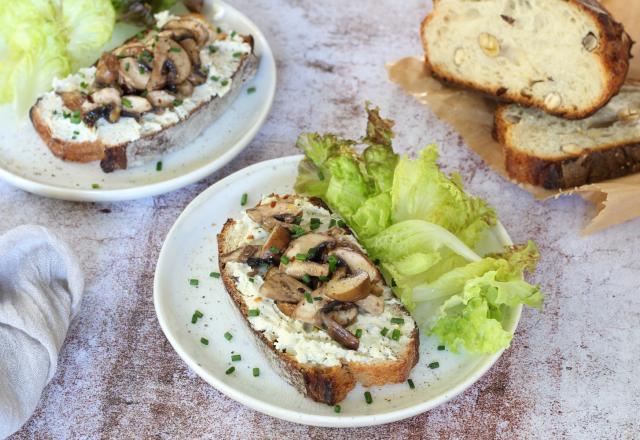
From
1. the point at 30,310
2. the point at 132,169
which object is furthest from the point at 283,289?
the point at 132,169

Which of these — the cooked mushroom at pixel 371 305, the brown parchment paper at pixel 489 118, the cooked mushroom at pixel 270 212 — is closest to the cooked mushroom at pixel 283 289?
the cooked mushroom at pixel 371 305

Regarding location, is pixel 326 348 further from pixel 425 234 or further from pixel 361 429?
pixel 425 234

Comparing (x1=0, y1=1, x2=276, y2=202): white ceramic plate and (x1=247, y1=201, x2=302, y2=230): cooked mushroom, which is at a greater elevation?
(x1=247, y1=201, x2=302, y2=230): cooked mushroom

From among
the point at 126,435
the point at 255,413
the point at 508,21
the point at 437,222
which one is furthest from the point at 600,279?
→ the point at 126,435

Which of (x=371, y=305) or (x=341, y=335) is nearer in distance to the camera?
(x=341, y=335)

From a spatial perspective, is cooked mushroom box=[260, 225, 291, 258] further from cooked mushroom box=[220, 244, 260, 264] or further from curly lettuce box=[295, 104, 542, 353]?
curly lettuce box=[295, 104, 542, 353]

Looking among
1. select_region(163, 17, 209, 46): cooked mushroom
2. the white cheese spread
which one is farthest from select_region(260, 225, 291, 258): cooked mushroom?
select_region(163, 17, 209, 46): cooked mushroom

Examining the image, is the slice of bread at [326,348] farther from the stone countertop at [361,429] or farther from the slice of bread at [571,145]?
the slice of bread at [571,145]
